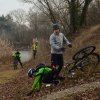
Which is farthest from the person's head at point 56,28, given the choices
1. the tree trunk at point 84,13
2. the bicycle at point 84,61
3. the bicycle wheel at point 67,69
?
the tree trunk at point 84,13

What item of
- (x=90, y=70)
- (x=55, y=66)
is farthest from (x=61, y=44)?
(x=90, y=70)

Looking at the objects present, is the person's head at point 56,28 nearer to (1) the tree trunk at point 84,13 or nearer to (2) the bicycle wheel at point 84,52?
(2) the bicycle wheel at point 84,52

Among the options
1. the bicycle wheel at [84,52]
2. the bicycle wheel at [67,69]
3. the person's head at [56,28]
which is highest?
the person's head at [56,28]

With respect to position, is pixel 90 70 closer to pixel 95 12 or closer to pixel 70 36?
pixel 70 36

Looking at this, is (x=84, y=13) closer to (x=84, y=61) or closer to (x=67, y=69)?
(x=67, y=69)

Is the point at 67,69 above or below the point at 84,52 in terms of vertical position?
below

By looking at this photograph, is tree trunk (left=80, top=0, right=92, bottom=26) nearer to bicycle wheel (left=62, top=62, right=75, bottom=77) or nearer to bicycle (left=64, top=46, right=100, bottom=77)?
bicycle wheel (left=62, top=62, right=75, bottom=77)

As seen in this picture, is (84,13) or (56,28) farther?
(84,13)

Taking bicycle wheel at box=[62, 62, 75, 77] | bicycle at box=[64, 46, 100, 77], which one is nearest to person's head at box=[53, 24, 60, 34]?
bicycle at box=[64, 46, 100, 77]

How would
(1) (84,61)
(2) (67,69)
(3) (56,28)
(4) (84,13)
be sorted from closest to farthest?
(3) (56,28)
(1) (84,61)
(2) (67,69)
(4) (84,13)

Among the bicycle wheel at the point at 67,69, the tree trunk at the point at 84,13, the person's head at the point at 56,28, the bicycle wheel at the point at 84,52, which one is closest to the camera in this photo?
the person's head at the point at 56,28

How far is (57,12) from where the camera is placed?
45.9 meters

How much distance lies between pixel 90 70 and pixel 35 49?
25044mm

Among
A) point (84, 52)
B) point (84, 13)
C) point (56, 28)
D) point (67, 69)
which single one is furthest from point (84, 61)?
point (84, 13)
